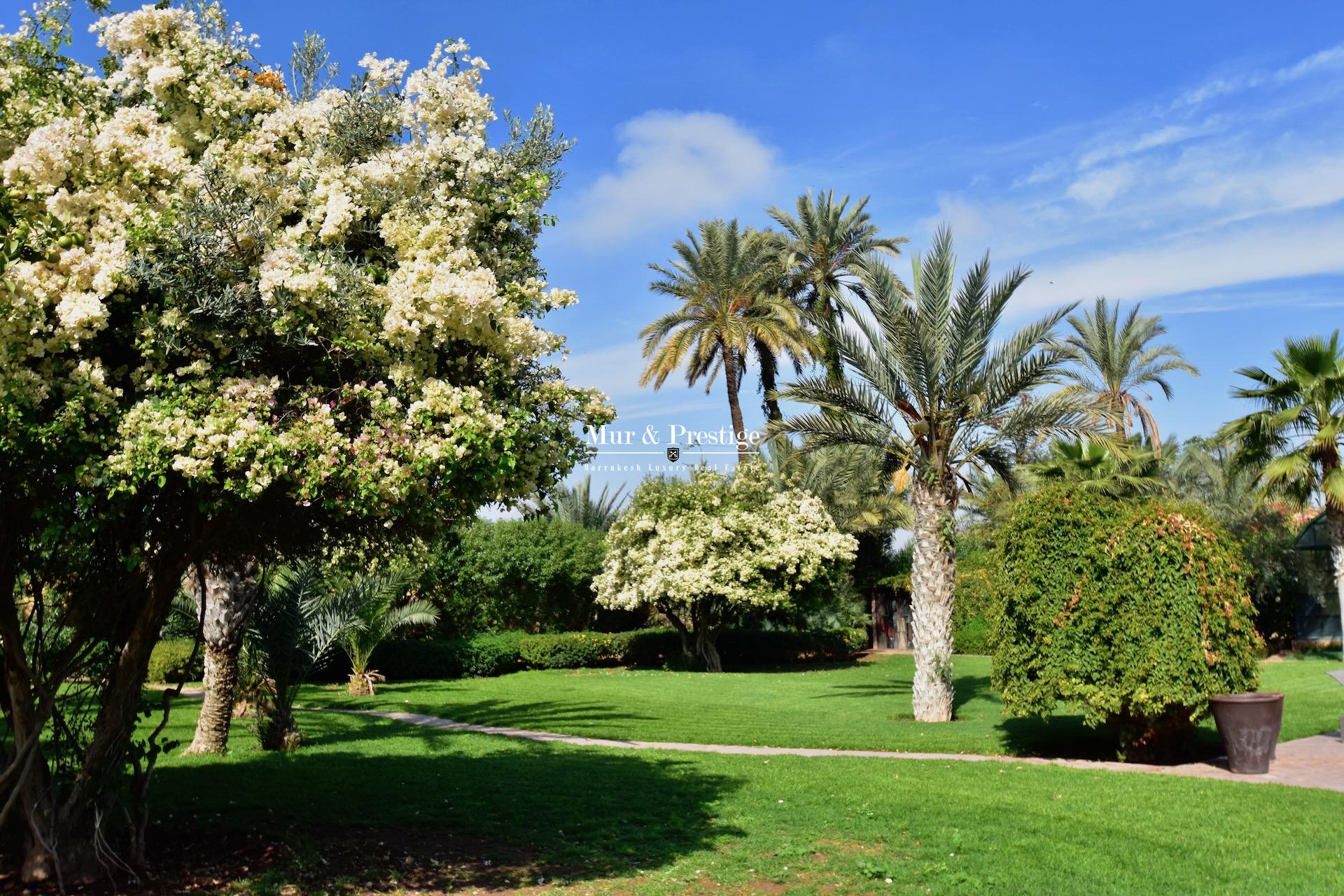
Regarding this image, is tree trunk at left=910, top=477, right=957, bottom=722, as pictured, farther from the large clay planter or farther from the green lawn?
the large clay planter

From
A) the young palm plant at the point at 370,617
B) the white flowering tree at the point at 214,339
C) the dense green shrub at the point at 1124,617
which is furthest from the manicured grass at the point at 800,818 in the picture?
the young palm plant at the point at 370,617

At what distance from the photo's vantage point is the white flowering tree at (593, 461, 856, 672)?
25891 mm

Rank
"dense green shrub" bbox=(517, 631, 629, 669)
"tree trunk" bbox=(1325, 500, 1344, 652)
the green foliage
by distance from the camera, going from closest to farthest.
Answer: "tree trunk" bbox=(1325, 500, 1344, 652), "dense green shrub" bbox=(517, 631, 629, 669), the green foliage

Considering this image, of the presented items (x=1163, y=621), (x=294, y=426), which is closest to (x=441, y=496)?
(x=294, y=426)

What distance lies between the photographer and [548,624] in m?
32.0

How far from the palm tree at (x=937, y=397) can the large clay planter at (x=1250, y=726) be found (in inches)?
210

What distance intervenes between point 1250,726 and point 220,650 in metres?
10.5

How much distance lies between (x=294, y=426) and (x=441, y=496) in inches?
34.3

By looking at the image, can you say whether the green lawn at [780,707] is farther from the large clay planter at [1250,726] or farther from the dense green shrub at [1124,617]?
the large clay planter at [1250,726]

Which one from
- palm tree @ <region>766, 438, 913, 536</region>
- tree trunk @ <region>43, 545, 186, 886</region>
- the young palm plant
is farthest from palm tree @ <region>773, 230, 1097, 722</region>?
palm tree @ <region>766, 438, 913, 536</region>

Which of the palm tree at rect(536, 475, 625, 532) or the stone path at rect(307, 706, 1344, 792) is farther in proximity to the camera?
the palm tree at rect(536, 475, 625, 532)

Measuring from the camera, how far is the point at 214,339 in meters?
5.50

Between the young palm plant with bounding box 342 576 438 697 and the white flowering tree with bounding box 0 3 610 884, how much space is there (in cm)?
685

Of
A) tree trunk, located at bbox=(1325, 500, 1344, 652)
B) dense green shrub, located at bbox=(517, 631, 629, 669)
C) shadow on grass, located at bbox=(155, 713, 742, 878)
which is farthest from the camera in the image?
dense green shrub, located at bbox=(517, 631, 629, 669)
